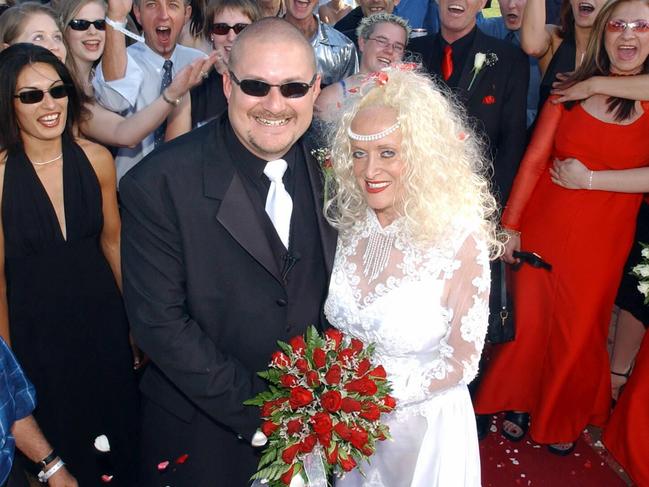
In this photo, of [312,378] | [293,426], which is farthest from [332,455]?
[312,378]

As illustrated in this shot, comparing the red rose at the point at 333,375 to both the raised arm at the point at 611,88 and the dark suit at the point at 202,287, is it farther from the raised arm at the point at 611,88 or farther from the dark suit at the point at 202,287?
the raised arm at the point at 611,88

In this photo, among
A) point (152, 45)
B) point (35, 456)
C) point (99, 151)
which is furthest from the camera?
point (152, 45)

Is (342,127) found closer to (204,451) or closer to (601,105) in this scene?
(204,451)

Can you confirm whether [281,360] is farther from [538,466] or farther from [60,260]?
[538,466]

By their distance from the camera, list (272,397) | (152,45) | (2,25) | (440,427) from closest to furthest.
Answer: (272,397) → (440,427) → (2,25) → (152,45)

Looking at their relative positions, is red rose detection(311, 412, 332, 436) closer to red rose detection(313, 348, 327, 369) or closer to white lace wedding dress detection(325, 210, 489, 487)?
red rose detection(313, 348, 327, 369)

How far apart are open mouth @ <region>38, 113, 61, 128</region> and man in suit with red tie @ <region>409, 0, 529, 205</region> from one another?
285 cm

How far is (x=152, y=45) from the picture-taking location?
545 centimetres

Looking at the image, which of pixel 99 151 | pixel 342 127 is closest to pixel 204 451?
pixel 342 127

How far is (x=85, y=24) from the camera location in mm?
5012

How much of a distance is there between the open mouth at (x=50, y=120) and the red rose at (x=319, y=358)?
219 cm

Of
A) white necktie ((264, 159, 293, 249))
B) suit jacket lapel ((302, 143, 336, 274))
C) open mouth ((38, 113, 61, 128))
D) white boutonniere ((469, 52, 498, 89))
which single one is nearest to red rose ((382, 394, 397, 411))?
suit jacket lapel ((302, 143, 336, 274))

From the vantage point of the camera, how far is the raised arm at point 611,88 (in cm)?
422

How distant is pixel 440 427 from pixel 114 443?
2.11 m
